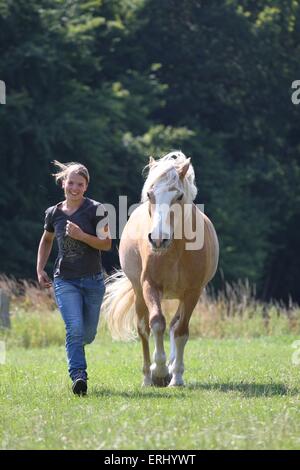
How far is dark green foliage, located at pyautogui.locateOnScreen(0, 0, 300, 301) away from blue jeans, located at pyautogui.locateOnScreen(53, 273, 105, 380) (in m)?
23.4

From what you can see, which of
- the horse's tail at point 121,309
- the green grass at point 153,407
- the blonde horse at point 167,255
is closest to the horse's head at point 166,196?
the blonde horse at point 167,255

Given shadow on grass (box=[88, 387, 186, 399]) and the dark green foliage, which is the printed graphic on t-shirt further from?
the dark green foliage

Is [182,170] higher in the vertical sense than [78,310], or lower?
higher

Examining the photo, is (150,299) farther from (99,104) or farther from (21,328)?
(99,104)

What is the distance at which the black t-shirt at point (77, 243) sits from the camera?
1055 centimetres

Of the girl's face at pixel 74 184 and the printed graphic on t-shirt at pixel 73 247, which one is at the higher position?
the girl's face at pixel 74 184

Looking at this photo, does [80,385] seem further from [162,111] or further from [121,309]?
[162,111]

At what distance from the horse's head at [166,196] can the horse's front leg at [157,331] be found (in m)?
0.66

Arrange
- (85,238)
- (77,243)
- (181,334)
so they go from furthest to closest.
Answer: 1. (181,334)
2. (77,243)
3. (85,238)

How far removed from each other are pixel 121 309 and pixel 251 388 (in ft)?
9.40

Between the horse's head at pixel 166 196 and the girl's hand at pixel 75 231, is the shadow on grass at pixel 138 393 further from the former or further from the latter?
the girl's hand at pixel 75 231

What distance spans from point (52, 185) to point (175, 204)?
24.1 meters

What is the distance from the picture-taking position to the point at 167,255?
11250 millimetres

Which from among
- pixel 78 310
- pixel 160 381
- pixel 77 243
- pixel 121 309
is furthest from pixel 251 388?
pixel 121 309
